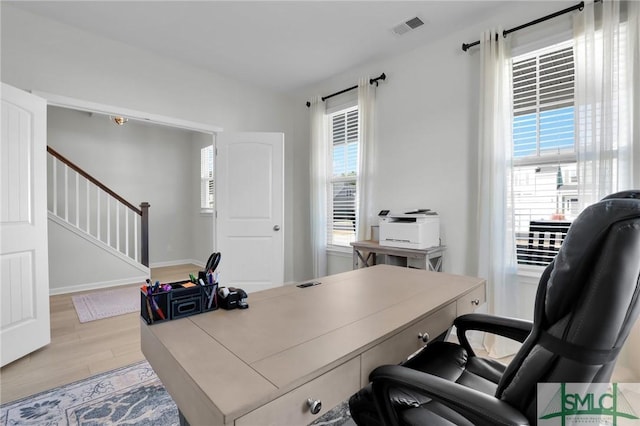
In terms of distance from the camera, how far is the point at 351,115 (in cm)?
381

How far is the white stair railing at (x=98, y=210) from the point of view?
171 inches

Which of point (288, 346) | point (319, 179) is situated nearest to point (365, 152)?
point (319, 179)

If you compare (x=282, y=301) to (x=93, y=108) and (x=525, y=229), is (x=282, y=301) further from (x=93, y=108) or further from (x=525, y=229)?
(x=93, y=108)

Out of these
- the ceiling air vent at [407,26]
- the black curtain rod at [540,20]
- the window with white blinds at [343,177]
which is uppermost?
the ceiling air vent at [407,26]

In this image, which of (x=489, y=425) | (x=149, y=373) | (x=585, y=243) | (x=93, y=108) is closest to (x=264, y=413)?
(x=489, y=425)

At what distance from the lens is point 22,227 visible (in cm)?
228

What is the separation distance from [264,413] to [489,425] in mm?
519

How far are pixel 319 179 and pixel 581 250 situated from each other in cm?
342

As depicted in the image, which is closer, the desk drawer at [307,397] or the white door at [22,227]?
the desk drawer at [307,397]

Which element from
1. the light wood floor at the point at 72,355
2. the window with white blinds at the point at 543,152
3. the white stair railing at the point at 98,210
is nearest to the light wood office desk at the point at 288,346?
the window with white blinds at the point at 543,152

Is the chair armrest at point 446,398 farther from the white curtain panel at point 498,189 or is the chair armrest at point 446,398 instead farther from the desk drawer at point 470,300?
the white curtain panel at point 498,189

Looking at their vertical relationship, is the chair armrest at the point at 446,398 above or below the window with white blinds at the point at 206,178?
below

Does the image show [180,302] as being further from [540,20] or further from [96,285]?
[96,285]

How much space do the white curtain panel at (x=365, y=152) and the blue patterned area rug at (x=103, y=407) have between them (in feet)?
6.59
